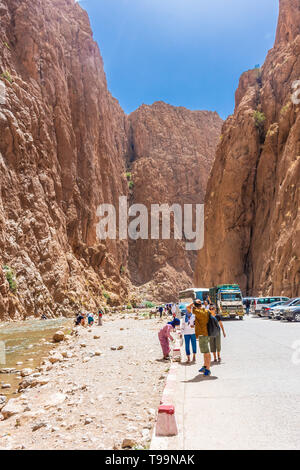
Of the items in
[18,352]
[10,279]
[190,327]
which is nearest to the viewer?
[190,327]

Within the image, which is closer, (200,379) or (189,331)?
(200,379)

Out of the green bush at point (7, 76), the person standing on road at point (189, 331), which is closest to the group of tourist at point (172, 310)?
the person standing on road at point (189, 331)

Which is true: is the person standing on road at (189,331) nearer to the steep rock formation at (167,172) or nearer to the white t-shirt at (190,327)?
the white t-shirt at (190,327)

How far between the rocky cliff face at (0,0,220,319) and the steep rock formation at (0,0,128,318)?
15cm

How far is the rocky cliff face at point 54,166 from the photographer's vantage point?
3916 cm

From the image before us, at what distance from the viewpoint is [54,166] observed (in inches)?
2019

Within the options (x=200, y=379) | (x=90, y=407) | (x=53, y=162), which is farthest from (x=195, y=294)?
(x=90, y=407)

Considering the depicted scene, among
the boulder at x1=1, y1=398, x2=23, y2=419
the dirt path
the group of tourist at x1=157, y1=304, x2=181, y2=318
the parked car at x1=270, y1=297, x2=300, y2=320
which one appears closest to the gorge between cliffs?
the parked car at x1=270, y1=297, x2=300, y2=320

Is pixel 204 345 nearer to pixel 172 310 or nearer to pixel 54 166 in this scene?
pixel 172 310

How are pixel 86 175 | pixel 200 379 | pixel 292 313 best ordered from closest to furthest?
pixel 200 379 < pixel 292 313 < pixel 86 175

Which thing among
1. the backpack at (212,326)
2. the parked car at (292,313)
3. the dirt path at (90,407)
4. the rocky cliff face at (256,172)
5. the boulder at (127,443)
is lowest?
the parked car at (292,313)

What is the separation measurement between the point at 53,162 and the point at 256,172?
28.5 metres

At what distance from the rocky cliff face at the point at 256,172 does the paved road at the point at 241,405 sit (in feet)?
108

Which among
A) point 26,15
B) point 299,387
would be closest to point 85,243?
point 26,15
